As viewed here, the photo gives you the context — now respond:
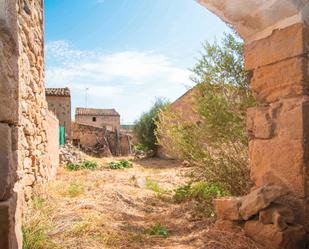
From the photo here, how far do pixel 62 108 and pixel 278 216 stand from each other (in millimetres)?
16153

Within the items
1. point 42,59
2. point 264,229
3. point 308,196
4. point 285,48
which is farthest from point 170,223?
point 42,59

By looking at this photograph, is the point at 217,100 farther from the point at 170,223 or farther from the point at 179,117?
the point at 170,223

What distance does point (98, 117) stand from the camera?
32344mm

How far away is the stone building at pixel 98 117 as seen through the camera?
106 feet

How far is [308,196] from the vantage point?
2258 millimetres

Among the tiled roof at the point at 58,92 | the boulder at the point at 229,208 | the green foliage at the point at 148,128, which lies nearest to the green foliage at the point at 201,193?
the boulder at the point at 229,208

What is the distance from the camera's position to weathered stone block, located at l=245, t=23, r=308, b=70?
2.29 metres

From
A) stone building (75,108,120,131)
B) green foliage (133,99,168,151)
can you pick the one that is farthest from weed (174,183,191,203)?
stone building (75,108,120,131)

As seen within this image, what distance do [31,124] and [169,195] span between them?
2782 millimetres

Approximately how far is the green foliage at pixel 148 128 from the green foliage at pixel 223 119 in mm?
12811

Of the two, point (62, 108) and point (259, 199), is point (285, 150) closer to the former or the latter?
point (259, 199)

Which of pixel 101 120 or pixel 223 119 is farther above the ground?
pixel 101 120

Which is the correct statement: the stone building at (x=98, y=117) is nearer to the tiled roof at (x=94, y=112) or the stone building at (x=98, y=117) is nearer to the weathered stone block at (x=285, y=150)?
the tiled roof at (x=94, y=112)


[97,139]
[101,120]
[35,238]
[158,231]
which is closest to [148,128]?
[97,139]
